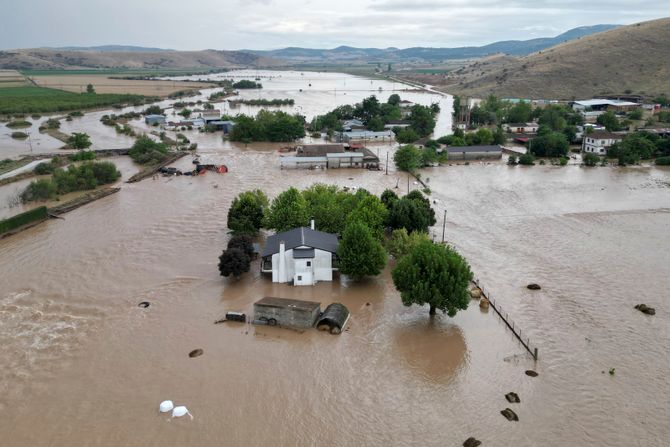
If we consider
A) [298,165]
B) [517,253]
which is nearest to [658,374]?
[517,253]

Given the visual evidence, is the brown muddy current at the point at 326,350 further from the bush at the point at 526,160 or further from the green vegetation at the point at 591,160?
the bush at the point at 526,160

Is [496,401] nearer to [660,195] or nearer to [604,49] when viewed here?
[660,195]

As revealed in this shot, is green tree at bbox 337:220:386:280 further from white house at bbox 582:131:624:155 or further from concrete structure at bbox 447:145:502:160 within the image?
white house at bbox 582:131:624:155

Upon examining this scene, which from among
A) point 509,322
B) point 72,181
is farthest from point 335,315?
point 72,181

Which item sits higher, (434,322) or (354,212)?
(354,212)

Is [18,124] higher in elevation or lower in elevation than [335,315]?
higher

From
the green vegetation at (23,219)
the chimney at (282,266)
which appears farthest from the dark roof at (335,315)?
the green vegetation at (23,219)

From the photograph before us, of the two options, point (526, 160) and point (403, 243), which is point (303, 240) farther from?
point (526, 160)
